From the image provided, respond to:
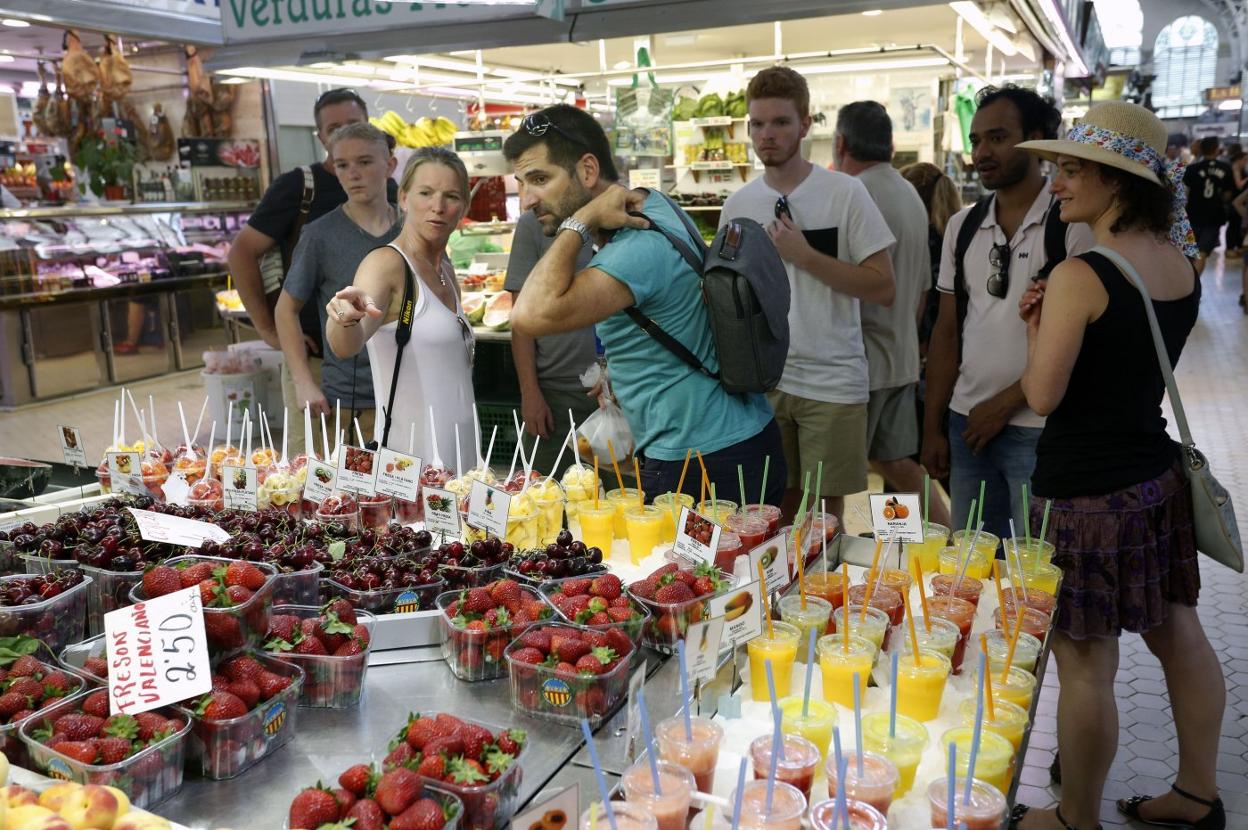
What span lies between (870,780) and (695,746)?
261mm

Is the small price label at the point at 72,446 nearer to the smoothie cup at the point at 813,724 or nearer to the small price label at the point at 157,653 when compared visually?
the small price label at the point at 157,653

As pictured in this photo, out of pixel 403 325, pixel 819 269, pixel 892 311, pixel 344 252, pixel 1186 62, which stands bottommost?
pixel 892 311

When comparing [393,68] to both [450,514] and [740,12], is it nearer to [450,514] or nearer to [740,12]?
[740,12]

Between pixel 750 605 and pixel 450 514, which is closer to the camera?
pixel 750 605

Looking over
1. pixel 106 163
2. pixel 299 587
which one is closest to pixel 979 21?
pixel 299 587

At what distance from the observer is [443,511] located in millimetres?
2449

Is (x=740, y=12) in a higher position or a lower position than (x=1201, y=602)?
higher

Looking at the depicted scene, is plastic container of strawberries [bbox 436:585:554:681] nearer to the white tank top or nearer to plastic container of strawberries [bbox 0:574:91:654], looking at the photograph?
plastic container of strawberries [bbox 0:574:91:654]

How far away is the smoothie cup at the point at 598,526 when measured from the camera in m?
2.52

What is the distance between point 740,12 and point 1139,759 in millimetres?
2781

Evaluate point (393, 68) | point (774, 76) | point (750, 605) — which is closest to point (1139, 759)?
point (750, 605)

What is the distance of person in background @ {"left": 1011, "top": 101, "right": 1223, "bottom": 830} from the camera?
2379mm

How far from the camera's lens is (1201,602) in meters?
4.36

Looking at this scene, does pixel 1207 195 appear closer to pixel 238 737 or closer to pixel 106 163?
pixel 106 163
